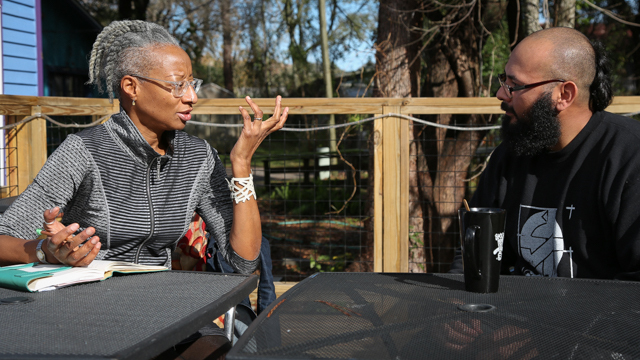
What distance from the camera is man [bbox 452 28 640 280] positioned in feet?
5.85

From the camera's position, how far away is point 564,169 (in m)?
1.96

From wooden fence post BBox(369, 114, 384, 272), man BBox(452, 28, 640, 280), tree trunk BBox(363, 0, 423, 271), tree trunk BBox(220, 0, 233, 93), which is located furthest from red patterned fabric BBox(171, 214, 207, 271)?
tree trunk BBox(220, 0, 233, 93)

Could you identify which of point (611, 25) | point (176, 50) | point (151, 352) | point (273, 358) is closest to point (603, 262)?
point (273, 358)

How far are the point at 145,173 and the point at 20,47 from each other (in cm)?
622

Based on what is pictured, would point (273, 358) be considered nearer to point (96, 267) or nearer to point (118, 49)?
point (96, 267)

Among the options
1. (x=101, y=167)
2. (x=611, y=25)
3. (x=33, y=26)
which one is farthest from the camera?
(x=611, y=25)

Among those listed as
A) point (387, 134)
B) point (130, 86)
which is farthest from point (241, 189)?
point (387, 134)

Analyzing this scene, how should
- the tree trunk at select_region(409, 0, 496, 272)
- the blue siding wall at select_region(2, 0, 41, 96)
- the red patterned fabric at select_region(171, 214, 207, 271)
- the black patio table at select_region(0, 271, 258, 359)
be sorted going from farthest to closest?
the blue siding wall at select_region(2, 0, 41, 96) < the tree trunk at select_region(409, 0, 496, 272) < the red patterned fabric at select_region(171, 214, 207, 271) < the black patio table at select_region(0, 271, 258, 359)

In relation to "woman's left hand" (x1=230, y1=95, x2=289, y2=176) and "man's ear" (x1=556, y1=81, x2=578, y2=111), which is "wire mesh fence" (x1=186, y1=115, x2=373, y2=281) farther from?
"man's ear" (x1=556, y1=81, x2=578, y2=111)

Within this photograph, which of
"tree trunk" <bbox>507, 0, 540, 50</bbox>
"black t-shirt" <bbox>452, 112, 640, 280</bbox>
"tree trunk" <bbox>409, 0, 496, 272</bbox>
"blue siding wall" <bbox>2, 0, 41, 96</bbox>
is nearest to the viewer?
"black t-shirt" <bbox>452, 112, 640, 280</bbox>

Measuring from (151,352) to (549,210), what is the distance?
1.48 m

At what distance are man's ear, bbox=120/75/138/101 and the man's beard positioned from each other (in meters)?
1.49

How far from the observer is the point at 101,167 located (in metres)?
2.04

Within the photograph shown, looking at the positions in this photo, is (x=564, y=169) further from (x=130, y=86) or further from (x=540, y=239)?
(x=130, y=86)
